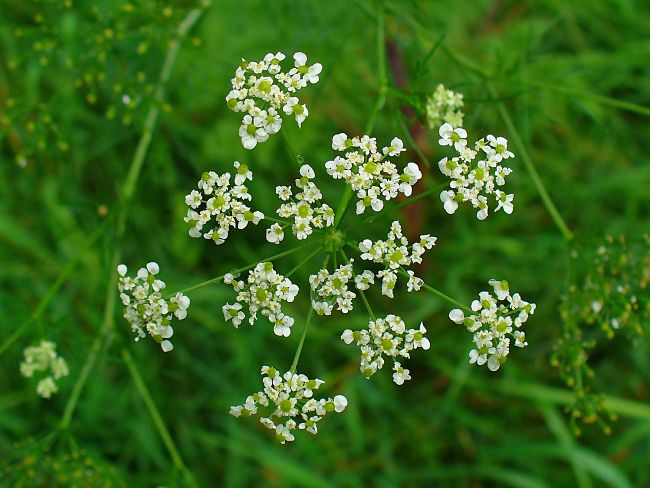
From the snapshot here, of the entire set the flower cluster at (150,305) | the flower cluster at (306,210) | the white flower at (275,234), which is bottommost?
the flower cluster at (150,305)

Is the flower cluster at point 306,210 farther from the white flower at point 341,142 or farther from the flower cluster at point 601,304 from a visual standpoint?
the flower cluster at point 601,304

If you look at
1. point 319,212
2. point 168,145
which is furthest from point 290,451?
point 319,212

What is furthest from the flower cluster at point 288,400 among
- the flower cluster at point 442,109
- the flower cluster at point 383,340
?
the flower cluster at point 442,109

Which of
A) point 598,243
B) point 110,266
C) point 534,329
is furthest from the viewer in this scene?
point 534,329

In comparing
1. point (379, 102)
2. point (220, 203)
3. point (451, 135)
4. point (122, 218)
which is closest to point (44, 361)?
point (122, 218)

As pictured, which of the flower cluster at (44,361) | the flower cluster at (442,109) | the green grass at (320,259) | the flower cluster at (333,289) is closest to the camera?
the flower cluster at (333,289)

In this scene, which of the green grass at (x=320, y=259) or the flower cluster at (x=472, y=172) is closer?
the flower cluster at (x=472, y=172)

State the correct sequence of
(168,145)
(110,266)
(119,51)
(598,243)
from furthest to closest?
(168,145)
(119,51)
(110,266)
(598,243)

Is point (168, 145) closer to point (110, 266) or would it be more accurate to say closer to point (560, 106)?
point (110, 266)

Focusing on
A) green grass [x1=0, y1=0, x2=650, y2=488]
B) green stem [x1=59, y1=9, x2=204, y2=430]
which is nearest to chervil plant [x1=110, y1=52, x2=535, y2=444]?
green stem [x1=59, y1=9, x2=204, y2=430]
